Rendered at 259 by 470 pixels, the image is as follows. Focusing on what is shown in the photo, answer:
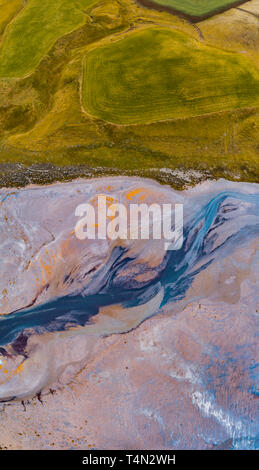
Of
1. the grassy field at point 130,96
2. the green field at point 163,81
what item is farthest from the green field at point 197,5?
the green field at point 163,81

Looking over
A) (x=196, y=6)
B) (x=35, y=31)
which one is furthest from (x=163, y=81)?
(x=35, y=31)

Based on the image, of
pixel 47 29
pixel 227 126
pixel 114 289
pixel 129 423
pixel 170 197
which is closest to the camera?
pixel 129 423

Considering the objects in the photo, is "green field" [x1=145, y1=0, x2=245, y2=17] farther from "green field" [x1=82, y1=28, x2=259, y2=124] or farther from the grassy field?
"green field" [x1=82, y1=28, x2=259, y2=124]

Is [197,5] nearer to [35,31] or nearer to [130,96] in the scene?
[130,96]

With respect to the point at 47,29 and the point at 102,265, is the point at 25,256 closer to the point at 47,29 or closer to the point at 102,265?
the point at 102,265

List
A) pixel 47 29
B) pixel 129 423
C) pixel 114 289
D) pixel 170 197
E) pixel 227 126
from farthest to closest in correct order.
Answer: pixel 47 29 → pixel 227 126 → pixel 170 197 → pixel 114 289 → pixel 129 423
